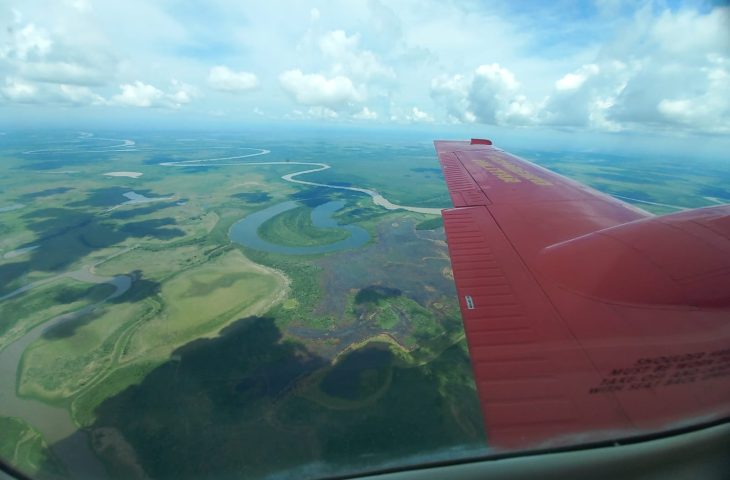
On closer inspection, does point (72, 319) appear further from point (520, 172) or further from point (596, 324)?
point (596, 324)

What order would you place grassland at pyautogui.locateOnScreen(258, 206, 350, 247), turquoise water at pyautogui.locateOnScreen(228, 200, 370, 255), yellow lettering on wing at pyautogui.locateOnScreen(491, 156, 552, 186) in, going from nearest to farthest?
yellow lettering on wing at pyautogui.locateOnScreen(491, 156, 552, 186) → turquoise water at pyautogui.locateOnScreen(228, 200, 370, 255) → grassland at pyautogui.locateOnScreen(258, 206, 350, 247)

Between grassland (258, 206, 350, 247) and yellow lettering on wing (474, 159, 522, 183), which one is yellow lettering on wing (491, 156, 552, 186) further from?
grassland (258, 206, 350, 247)

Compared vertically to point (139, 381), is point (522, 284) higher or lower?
higher

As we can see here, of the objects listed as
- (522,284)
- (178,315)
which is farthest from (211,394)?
(522,284)

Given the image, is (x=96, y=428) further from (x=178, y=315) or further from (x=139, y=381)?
(x=178, y=315)

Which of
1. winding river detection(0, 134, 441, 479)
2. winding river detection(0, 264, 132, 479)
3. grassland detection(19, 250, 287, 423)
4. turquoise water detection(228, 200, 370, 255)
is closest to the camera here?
winding river detection(0, 264, 132, 479)

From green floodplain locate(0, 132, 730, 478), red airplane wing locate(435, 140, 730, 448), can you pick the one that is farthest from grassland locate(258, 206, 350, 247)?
red airplane wing locate(435, 140, 730, 448)
